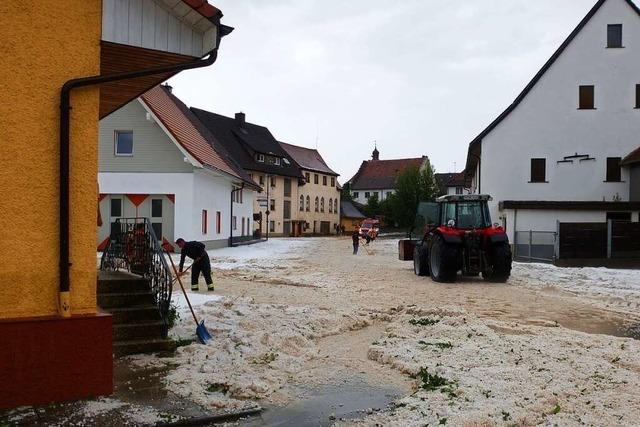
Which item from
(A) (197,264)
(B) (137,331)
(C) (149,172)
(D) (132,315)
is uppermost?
(C) (149,172)

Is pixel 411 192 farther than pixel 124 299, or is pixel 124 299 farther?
pixel 411 192

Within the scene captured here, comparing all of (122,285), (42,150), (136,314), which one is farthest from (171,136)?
(42,150)

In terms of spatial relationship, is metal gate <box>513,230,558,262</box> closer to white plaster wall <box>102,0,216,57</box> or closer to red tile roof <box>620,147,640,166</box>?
red tile roof <box>620,147,640,166</box>

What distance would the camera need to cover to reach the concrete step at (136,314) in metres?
7.82

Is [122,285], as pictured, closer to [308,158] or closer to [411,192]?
[411,192]

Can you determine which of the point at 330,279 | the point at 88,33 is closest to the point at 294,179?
the point at 330,279

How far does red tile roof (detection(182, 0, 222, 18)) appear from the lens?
6.45m

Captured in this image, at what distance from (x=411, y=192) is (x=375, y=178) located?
39487 mm

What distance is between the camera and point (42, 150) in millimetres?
5684

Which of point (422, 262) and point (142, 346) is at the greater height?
point (422, 262)

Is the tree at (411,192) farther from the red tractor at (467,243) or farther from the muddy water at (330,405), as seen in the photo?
the muddy water at (330,405)

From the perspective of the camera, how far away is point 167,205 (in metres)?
28.0

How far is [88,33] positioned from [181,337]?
4.20m

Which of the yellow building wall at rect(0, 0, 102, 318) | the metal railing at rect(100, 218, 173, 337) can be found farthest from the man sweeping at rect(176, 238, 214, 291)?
the yellow building wall at rect(0, 0, 102, 318)
